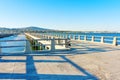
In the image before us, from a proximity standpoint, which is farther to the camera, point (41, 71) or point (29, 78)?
point (41, 71)

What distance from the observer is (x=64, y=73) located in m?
5.82

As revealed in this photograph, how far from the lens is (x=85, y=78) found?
527 centimetres

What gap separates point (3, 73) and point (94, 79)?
365 centimetres

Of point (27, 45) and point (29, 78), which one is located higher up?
point (27, 45)

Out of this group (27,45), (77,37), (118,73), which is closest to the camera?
(118,73)

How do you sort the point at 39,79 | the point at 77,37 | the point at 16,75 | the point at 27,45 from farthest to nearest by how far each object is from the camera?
the point at 77,37, the point at 27,45, the point at 16,75, the point at 39,79

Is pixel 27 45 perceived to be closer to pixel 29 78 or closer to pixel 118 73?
pixel 29 78

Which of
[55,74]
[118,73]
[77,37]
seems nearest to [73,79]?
[55,74]

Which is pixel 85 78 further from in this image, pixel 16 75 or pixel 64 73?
pixel 16 75

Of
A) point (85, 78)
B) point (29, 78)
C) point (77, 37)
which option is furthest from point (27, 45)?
point (77, 37)

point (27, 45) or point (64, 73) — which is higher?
point (27, 45)

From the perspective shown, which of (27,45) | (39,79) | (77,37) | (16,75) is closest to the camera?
(39,79)

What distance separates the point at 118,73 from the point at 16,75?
418cm

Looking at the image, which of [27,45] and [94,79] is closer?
[94,79]
